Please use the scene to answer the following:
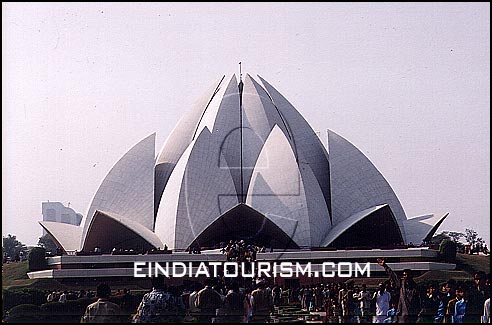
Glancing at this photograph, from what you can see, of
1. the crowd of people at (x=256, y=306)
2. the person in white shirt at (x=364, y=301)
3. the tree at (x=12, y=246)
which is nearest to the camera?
the crowd of people at (x=256, y=306)

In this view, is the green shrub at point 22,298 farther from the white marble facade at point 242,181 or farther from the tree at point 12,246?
the tree at point 12,246

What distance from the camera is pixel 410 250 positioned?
17.0 m

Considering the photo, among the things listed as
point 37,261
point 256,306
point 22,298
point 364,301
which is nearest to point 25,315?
point 256,306

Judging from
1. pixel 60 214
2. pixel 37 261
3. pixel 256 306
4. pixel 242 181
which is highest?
pixel 242 181

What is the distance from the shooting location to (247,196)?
1980 cm

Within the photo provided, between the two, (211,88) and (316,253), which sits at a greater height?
(211,88)

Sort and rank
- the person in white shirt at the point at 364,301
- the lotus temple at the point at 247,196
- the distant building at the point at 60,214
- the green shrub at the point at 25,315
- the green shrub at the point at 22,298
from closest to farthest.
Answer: the green shrub at the point at 25,315, the person in white shirt at the point at 364,301, the green shrub at the point at 22,298, the lotus temple at the point at 247,196, the distant building at the point at 60,214

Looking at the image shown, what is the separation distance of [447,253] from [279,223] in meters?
4.06

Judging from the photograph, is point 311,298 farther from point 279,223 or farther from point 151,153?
point 151,153

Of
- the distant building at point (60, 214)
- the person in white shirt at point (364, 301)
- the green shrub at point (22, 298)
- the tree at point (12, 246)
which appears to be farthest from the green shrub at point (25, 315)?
the tree at point (12, 246)

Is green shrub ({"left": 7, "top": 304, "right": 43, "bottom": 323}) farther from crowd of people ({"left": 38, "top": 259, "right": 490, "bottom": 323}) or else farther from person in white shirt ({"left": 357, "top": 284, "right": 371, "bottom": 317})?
person in white shirt ({"left": 357, "top": 284, "right": 371, "bottom": 317})

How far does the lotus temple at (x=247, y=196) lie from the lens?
62.9 ft

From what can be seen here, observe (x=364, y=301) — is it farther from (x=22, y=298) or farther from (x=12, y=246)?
(x=12, y=246)

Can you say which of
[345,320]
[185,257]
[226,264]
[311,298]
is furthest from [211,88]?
[345,320]
